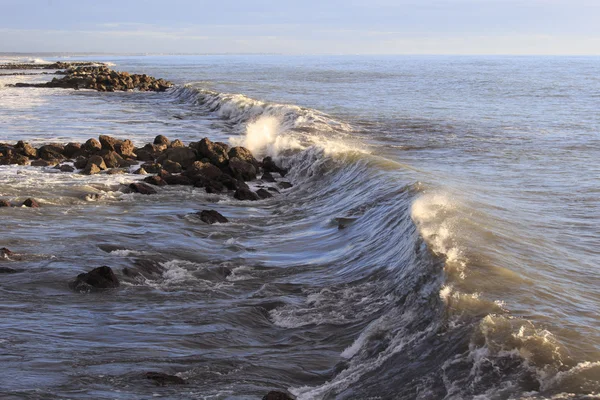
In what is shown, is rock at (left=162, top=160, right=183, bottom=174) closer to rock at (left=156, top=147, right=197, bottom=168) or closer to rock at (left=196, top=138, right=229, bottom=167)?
rock at (left=156, top=147, right=197, bottom=168)

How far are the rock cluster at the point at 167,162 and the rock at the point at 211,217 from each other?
246 centimetres

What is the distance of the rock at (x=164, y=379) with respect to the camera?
664 cm

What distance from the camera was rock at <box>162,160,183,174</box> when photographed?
1941cm

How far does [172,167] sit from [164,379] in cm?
1331

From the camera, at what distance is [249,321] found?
338 inches

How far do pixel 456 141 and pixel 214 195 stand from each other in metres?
11.0

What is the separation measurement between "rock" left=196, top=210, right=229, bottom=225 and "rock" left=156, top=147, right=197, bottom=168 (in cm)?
604

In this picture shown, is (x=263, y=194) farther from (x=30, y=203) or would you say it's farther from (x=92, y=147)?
(x=92, y=147)

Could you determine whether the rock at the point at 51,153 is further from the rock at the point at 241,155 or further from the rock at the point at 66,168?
the rock at the point at 241,155

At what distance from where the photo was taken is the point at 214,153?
773 inches

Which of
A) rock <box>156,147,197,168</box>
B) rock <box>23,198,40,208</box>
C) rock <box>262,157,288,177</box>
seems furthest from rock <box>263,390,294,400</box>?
rock <box>262,157,288,177</box>

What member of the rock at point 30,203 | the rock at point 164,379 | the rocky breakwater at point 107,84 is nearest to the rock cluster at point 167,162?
the rock at point 30,203

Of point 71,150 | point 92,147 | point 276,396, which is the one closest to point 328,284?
point 276,396

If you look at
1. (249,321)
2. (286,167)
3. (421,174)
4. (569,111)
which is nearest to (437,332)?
(249,321)
